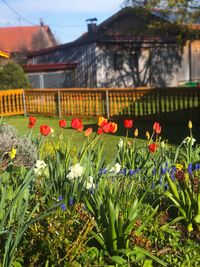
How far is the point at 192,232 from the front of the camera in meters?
3.46

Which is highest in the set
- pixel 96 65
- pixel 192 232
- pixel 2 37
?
pixel 2 37

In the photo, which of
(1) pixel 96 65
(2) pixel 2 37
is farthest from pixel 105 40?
(2) pixel 2 37

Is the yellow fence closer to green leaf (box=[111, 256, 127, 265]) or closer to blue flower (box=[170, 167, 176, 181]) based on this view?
blue flower (box=[170, 167, 176, 181])

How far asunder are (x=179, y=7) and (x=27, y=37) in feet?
150

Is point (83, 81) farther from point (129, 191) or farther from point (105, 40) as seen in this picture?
point (129, 191)

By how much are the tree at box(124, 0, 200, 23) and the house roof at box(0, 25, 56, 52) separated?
4110 cm

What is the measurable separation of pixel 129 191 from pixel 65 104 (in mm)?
15225

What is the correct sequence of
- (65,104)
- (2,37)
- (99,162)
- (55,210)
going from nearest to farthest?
(55,210) < (99,162) < (65,104) < (2,37)

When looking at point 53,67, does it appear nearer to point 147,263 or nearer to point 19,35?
point 147,263

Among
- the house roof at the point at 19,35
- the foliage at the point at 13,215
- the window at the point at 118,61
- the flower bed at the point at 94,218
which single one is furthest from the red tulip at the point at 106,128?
the house roof at the point at 19,35

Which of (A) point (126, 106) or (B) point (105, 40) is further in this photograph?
(B) point (105, 40)

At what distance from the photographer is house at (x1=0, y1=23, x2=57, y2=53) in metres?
63.2

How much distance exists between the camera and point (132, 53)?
2942cm

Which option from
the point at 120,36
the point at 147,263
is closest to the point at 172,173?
the point at 147,263
